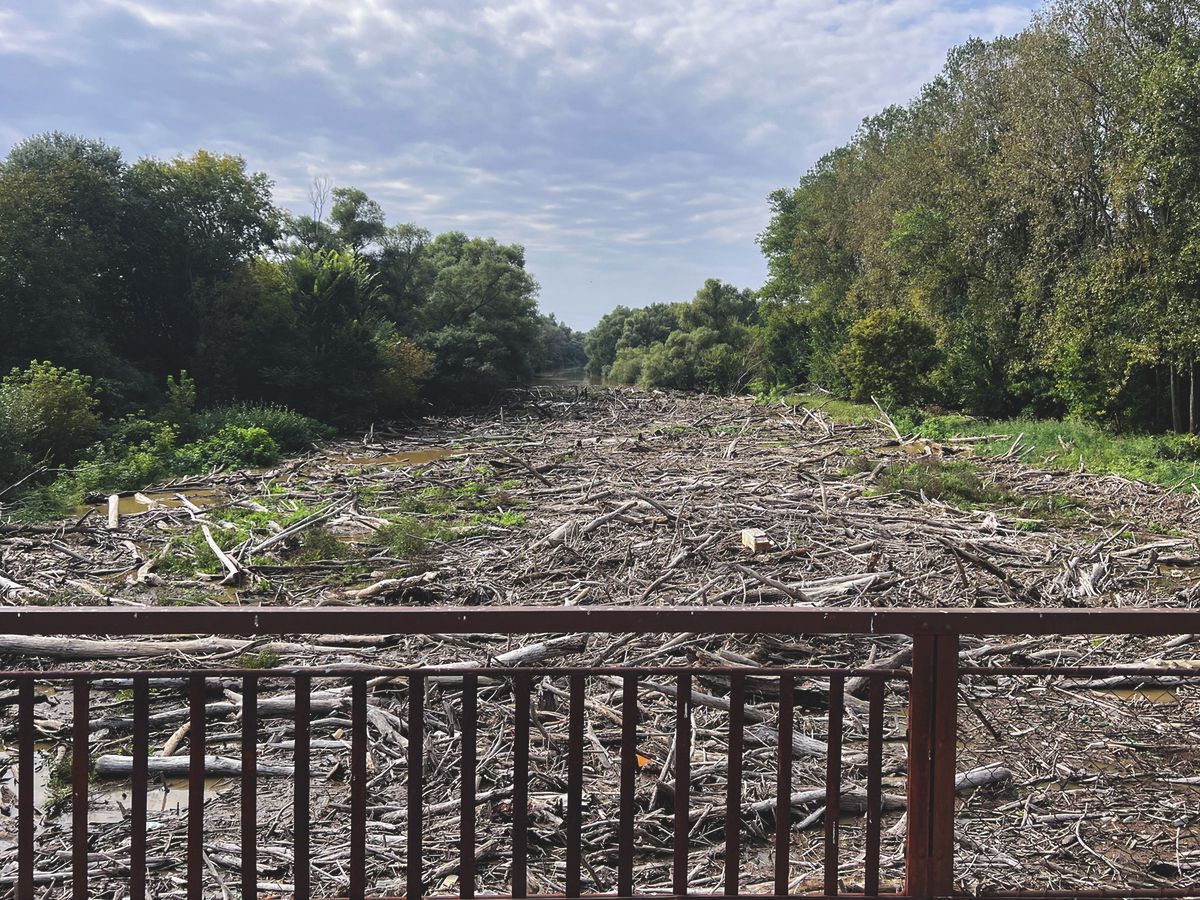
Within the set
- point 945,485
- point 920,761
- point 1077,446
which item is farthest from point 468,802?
point 1077,446

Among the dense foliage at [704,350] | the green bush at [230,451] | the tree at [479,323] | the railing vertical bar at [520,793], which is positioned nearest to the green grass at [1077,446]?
the railing vertical bar at [520,793]

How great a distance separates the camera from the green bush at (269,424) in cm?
2105

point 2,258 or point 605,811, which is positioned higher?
point 2,258

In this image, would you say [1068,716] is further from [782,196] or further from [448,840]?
[782,196]

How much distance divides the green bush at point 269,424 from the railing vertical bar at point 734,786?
20.3 meters

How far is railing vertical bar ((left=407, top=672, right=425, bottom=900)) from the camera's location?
86.4 inches

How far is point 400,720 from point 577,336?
147611mm

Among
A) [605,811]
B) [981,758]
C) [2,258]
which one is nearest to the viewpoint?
[605,811]

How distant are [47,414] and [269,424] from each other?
241 inches

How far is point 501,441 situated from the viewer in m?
22.2

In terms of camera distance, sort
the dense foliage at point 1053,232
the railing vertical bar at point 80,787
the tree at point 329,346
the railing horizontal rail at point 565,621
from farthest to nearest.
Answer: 1. the tree at point 329,346
2. the dense foliage at point 1053,232
3. the railing vertical bar at point 80,787
4. the railing horizontal rail at point 565,621

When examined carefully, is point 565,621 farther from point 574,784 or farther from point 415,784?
point 415,784

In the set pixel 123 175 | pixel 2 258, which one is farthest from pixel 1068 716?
pixel 123 175

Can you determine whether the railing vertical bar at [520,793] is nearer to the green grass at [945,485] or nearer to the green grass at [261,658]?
the green grass at [261,658]
